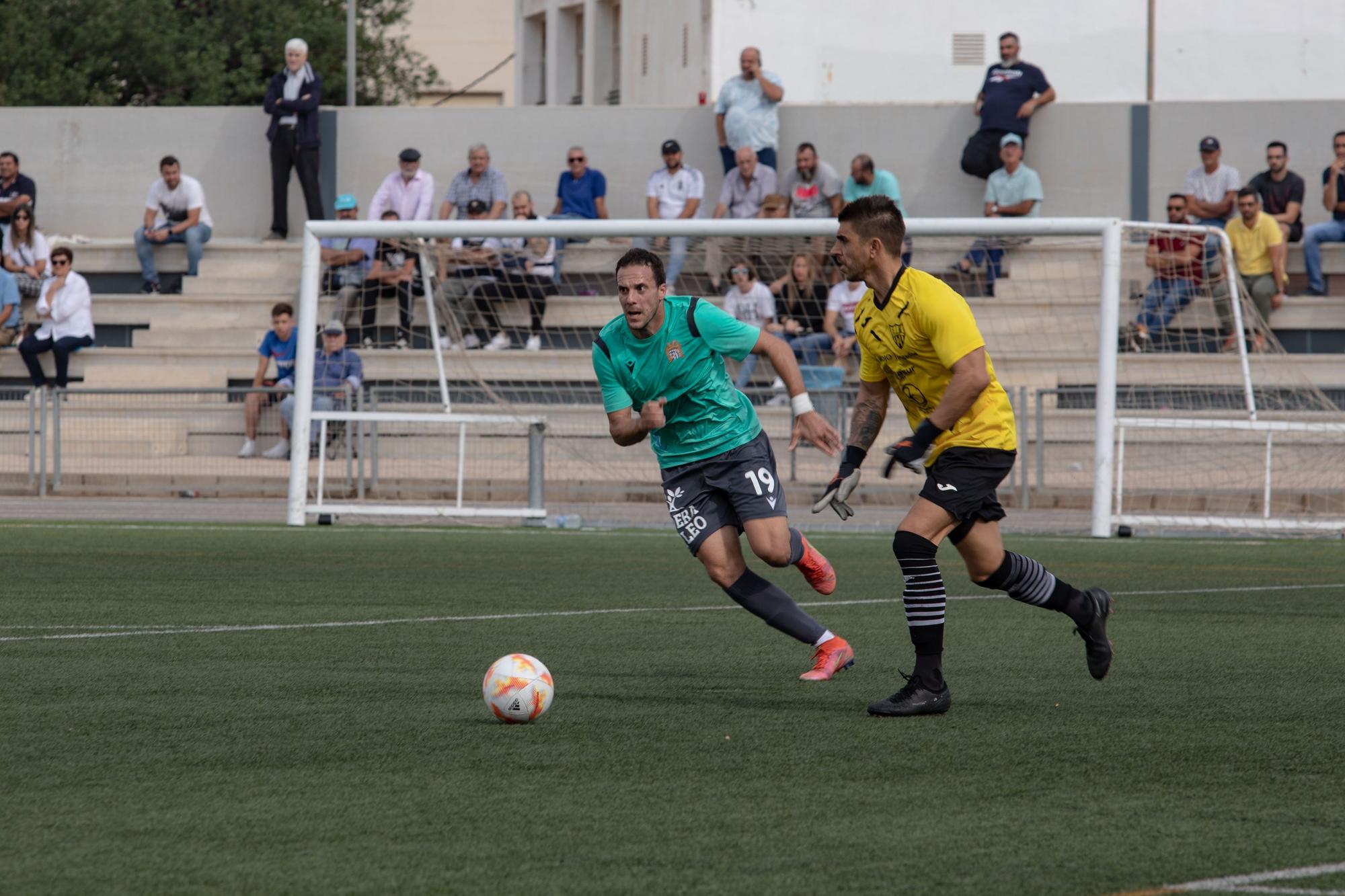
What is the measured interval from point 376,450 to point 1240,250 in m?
9.18

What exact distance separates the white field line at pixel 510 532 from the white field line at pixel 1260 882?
1038cm

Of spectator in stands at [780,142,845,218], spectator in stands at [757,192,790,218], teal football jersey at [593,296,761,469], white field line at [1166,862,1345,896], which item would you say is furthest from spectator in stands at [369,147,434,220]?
white field line at [1166,862,1345,896]

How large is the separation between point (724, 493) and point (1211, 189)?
14.8m

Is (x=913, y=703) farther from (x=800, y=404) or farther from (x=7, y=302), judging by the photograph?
(x=7, y=302)

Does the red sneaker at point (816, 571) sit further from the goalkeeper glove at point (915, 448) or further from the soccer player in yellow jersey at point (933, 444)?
the goalkeeper glove at point (915, 448)

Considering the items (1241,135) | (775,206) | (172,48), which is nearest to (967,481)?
(775,206)

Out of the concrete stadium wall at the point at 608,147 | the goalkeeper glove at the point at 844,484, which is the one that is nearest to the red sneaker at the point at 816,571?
the goalkeeper glove at the point at 844,484

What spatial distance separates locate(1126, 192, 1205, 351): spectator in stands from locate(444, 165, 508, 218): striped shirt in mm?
7482

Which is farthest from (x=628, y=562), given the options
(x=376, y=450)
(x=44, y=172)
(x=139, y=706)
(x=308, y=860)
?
(x=44, y=172)

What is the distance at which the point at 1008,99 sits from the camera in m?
22.0

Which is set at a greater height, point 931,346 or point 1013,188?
point 1013,188

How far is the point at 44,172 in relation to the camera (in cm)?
2516

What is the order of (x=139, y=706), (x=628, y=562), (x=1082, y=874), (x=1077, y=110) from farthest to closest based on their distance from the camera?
(x=1077, y=110)
(x=628, y=562)
(x=139, y=706)
(x=1082, y=874)

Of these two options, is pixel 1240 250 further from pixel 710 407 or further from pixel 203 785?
pixel 203 785
